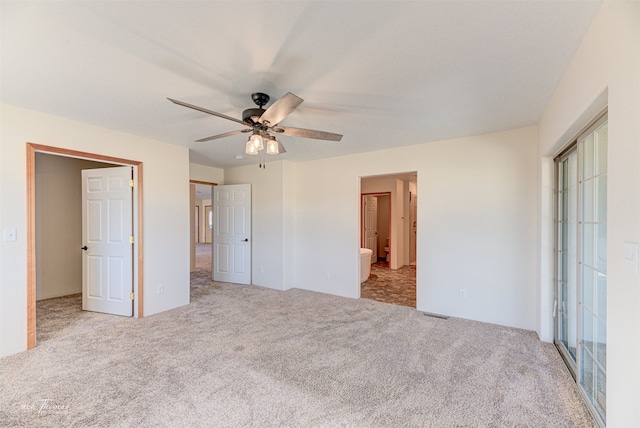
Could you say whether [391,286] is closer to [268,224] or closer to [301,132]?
[268,224]

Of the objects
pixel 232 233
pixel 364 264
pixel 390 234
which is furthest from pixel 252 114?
pixel 390 234

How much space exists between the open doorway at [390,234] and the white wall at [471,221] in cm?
100

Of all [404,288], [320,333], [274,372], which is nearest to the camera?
[274,372]

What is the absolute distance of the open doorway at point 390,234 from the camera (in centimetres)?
532

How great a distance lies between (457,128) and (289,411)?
3.19 metres

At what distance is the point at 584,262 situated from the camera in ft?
6.75

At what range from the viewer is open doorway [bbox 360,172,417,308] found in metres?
5.32

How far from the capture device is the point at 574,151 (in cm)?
235

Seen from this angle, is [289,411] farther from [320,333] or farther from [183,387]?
[320,333]

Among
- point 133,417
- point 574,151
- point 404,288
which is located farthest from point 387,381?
point 404,288

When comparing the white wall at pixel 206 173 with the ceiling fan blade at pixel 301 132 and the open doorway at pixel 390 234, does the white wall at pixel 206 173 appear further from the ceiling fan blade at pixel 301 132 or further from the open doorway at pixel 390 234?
the ceiling fan blade at pixel 301 132

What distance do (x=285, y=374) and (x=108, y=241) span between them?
3.06 meters

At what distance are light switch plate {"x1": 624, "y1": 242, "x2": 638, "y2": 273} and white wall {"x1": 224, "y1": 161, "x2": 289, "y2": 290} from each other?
4.28 meters

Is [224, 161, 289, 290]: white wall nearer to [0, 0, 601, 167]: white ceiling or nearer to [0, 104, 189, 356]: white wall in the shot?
[0, 104, 189, 356]: white wall
